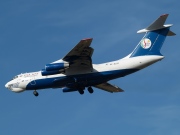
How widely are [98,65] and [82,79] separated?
1438 mm

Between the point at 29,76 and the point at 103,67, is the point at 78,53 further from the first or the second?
the point at 29,76

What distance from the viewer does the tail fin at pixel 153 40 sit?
41938mm

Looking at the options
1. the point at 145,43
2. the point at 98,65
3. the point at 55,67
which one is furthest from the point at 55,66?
the point at 145,43

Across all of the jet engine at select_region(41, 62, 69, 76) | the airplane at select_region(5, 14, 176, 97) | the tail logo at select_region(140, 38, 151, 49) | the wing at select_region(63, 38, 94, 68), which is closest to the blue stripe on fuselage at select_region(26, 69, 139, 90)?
the airplane at select_region(5, 14, 176, 97)

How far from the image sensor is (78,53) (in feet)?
134

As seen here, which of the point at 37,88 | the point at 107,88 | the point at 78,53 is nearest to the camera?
the point at 78,53

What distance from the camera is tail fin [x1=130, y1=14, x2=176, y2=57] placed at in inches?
1651

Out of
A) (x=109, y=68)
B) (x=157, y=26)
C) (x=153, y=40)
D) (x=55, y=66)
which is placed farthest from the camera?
(x=153, y=40)

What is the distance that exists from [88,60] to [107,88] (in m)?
5.57

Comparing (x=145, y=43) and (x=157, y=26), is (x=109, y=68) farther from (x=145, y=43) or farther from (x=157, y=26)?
(x=157, y=26)

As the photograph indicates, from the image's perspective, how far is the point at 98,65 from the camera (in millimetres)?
42500

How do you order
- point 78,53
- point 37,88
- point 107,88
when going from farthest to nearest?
point 107,88
point 37,88
point 78,53

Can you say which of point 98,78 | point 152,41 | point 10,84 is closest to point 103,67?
point 98,78

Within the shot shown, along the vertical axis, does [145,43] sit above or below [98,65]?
above
